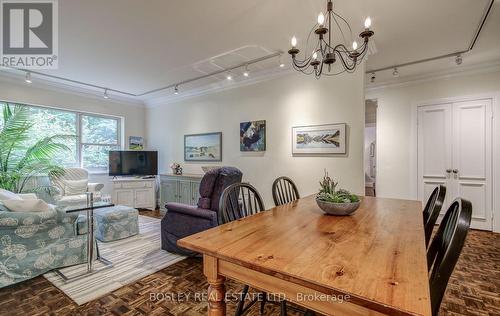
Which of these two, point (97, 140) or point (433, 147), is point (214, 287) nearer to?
point (433, 147)

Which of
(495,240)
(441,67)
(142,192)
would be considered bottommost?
(495,240)

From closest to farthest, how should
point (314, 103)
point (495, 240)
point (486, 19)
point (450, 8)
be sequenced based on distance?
point (450, 8), point (486, 19), point (495, 240), point (314, 103)

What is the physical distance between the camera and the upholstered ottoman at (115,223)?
329cm

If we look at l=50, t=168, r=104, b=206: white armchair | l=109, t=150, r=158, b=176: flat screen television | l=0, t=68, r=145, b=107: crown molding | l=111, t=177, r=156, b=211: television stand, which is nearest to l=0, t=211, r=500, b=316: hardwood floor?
l=50, t=168, r=104, b=206: white armchair

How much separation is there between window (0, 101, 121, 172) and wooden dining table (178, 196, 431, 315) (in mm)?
4718

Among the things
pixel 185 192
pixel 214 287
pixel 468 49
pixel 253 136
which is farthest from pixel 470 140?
pixel 185 192

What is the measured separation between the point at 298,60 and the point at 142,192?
4239mm

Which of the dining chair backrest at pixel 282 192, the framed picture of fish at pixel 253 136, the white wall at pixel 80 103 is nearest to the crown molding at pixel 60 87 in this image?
the white wall at pixel 80 103

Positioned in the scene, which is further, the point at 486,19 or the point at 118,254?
the point at 118,254

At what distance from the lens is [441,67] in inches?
148

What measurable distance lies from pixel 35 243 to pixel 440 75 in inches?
230

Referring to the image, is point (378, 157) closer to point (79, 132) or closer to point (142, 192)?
point (142, 192)

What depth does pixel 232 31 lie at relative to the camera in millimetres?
2740

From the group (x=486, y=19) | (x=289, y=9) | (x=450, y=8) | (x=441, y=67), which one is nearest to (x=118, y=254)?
(x=289, y=9)
